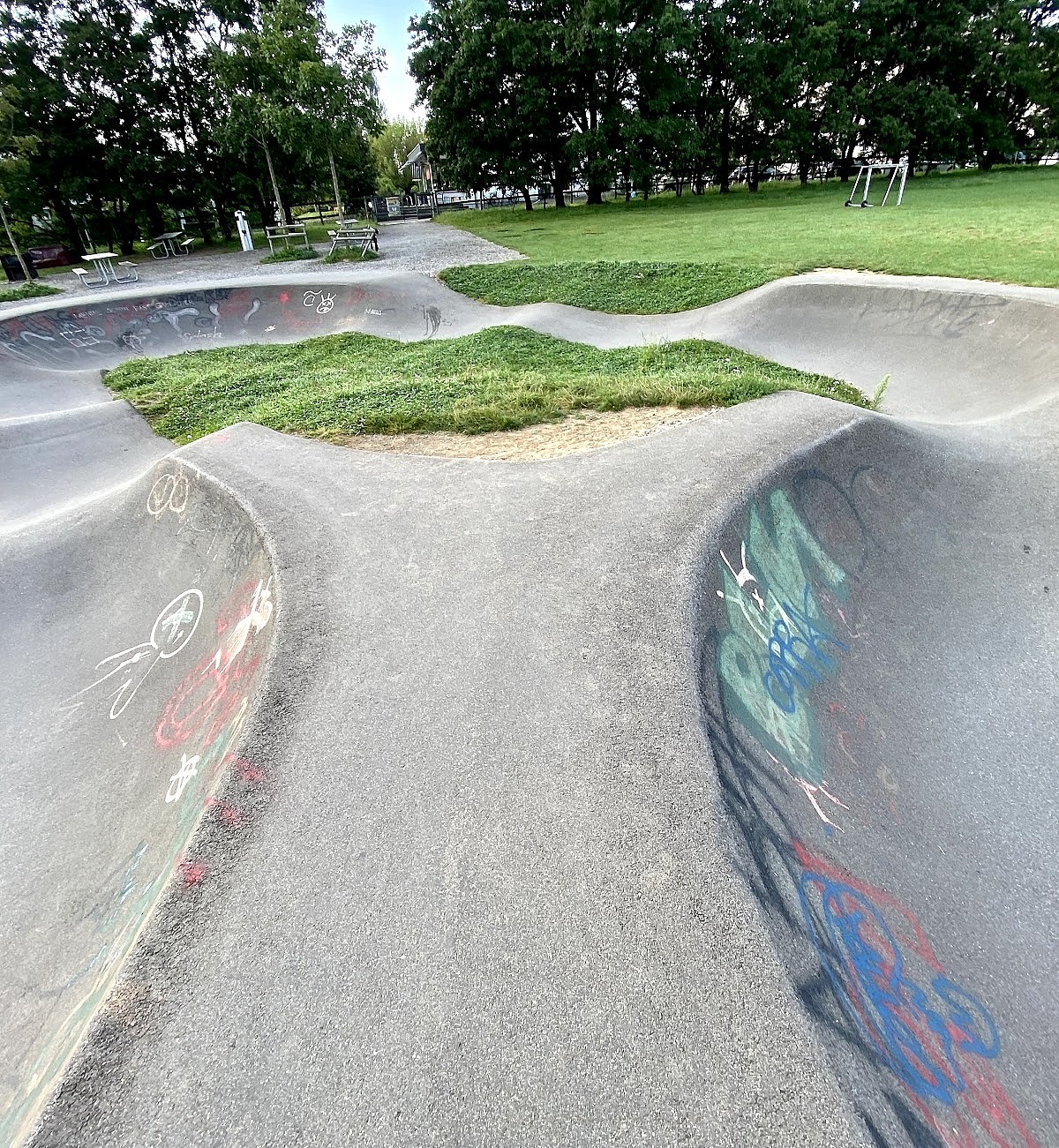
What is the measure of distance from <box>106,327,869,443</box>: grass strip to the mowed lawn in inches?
186

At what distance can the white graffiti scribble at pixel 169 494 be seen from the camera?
6.02 m

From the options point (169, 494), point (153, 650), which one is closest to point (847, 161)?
point (169, 494)

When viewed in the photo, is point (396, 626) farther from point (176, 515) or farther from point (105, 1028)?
point (176, 515)

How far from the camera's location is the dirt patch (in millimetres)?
6789

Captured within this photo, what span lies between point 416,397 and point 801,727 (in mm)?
7029

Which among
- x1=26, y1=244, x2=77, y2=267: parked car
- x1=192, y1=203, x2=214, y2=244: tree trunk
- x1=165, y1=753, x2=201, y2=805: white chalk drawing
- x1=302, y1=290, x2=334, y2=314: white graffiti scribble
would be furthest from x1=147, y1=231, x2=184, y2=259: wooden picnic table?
x1=165, y1=753, x2=201, y2=805: white chalk drawing

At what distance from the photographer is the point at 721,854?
242 cm

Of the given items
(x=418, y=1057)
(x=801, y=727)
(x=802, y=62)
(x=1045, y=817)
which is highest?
(x=802, y=62)

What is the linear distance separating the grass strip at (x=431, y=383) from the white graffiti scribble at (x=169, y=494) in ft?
6.24

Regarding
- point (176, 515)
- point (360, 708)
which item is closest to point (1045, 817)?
point (360, 708)

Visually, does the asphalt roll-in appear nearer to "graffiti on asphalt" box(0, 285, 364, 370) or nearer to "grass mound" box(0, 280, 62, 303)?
"graffiti on asphalt" box(0, 285, 364, 370)

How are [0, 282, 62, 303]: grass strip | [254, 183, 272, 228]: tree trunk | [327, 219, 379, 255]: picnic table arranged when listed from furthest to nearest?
[254, 183, 272, 228]: tree trunk, [327, 219, 379, 255]: picnic table, [0, 282, 62, 303]: grass strip

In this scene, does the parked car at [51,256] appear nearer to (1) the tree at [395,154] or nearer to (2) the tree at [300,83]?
(2) the tree at [300,83]

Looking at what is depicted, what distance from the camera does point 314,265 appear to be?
23297 mm
